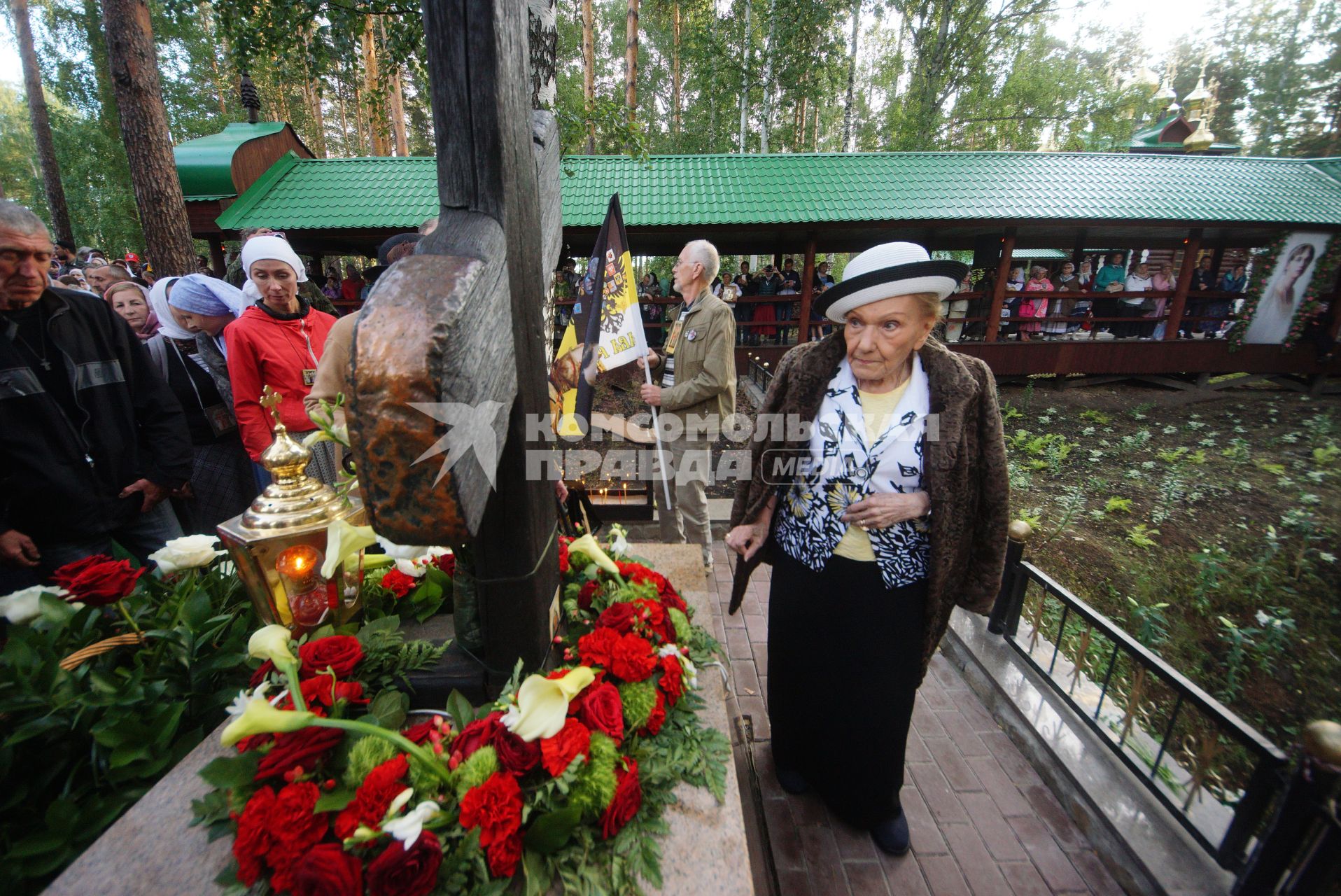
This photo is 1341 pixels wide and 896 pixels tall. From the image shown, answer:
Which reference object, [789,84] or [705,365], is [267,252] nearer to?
[705,365]

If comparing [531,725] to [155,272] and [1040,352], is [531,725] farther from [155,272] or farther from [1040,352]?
[1040,352]

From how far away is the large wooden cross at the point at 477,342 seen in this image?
0.62m

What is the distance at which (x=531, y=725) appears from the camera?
977 mm

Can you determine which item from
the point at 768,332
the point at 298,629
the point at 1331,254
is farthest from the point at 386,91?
the point at 1331,254

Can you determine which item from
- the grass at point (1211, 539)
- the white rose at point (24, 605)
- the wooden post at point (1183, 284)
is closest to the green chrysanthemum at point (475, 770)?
the white rose at point (24, 605)

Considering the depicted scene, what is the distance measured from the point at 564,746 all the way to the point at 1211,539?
652cm

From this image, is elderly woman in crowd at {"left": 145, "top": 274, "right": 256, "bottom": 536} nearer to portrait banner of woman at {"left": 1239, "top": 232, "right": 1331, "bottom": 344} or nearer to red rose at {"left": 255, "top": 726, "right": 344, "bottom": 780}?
red rose at {"left": 255, "top": 726, "right": 344, "bottom": 780}

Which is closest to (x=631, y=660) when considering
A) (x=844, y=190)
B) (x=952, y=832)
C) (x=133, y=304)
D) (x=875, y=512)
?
(x=875, y=512)

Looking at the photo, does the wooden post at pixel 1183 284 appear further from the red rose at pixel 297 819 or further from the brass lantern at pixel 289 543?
the red rose at pixel 297 819

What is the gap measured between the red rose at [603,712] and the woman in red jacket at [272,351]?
246 cm

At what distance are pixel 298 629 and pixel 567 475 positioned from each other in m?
3.64

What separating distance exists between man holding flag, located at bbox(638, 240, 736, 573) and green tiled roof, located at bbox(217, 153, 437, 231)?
7.32m

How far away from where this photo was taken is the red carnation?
109 cm

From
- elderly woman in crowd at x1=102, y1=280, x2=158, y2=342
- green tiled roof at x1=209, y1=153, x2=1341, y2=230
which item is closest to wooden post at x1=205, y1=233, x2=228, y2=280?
green tiled roof at x1=209, y1=153, x2=1341, y2=230
